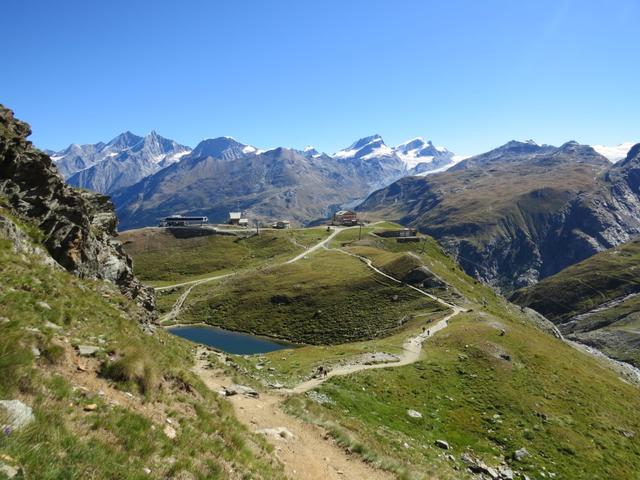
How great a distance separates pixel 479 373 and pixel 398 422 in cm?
2070

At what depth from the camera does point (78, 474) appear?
8172 mm

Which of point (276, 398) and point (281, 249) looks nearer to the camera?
point (276, 398)

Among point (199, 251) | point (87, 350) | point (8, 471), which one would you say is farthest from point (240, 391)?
point (199, 251)

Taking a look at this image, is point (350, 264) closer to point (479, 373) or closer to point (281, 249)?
point (281, 249)

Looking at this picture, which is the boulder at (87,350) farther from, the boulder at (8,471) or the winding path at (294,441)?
the boulder at (8,471)

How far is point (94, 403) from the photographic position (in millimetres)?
11797

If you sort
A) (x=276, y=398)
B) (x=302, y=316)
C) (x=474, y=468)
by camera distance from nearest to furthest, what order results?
(x=276, y=398) < (x=474, y=468) < (x=302, y=316)

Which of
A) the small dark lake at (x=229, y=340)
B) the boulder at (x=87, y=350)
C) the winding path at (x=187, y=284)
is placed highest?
the boulder at (x=87, y=350)

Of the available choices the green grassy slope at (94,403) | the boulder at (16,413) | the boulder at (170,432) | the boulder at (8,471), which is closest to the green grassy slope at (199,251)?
the green grassy slope at (94,403)

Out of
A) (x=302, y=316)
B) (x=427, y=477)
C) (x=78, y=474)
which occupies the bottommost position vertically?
(x=302, y=316)

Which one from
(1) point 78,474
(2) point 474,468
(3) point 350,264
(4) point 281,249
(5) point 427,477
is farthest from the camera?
(4) point 281,249

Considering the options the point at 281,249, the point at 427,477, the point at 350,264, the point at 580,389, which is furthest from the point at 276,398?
the point at 281,249

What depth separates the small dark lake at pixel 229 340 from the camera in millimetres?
81875

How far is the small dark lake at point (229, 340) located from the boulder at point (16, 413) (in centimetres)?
7233
